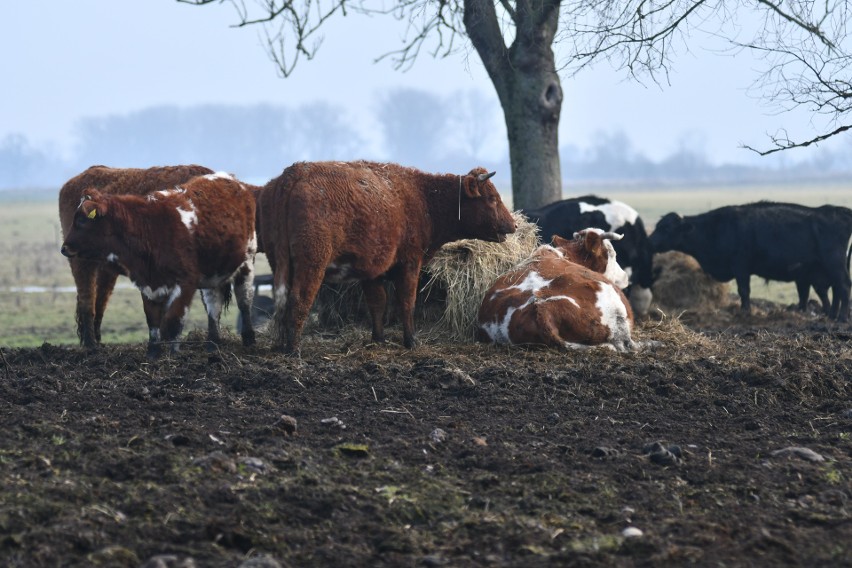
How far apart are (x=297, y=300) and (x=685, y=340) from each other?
4140 millimetres

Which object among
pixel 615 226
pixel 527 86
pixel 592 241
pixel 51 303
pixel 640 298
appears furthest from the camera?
pixel 51 303

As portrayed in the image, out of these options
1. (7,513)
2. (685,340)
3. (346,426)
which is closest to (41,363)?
(346,426)

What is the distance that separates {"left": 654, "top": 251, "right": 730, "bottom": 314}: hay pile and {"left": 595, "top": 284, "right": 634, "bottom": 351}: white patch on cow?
6068 millimetres

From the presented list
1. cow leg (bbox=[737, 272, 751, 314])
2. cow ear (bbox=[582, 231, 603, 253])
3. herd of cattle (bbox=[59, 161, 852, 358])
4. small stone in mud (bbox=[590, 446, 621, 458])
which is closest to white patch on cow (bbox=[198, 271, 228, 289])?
herd of cattle (bbox=[59, 161, 852, 358])

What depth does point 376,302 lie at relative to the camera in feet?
37.1

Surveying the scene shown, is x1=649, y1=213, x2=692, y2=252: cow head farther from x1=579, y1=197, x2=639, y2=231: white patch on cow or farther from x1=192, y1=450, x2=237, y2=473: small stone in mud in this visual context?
x1=192, y1=450, x2=237, y2=473: small stone in mud

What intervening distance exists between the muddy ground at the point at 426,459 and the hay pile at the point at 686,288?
21.4ft

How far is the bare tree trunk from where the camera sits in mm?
16391

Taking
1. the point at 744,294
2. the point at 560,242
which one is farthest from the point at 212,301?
the point at 744,294

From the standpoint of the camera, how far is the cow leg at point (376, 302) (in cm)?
1130

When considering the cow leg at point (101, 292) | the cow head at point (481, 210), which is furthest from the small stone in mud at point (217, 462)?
the cow leg at point (101, 292)

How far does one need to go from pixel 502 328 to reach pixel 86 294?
4.41 metres

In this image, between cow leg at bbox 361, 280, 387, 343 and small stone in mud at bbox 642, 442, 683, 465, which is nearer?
small stone in mud at bbox 642, 442, 683, 465

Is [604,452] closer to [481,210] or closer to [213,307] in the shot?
[481,210]
